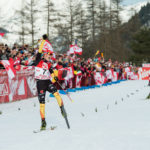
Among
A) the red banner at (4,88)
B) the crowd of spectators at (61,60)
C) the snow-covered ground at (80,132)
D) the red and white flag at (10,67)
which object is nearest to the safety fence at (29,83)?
the red banner at (4,88)

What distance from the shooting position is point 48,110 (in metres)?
9.47

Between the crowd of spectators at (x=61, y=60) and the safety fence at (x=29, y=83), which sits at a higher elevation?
the crowd of spectators at (x=61, y=60)

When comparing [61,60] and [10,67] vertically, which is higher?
[61,60]

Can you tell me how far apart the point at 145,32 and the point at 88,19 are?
17420 millimetres

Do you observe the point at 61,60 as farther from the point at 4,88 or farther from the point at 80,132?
the point at 80,132

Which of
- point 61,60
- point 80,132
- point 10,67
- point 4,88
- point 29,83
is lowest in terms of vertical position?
point 80,132

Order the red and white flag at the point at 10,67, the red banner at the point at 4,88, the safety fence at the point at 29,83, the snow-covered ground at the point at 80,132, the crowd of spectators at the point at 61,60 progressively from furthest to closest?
the crowd of spectators at the point at 61,60
the safety fence at the point at 29,83
the red banner at the point at 4,88
the red and white flag at the point at 10,67
the snow-covered ground at the point at 80,132

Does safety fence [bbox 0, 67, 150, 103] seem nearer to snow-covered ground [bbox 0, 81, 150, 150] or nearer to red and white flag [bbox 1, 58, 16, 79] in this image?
red and white flag [bbox 1, 58, 16, 79]

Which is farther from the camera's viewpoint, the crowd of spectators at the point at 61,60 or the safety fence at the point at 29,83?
the crowd of spectators at the point at 61,60

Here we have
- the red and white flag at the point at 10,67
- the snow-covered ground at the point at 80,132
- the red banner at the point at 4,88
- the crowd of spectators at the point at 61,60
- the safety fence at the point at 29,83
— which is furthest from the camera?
the crowd of spectators at the point at 61,60

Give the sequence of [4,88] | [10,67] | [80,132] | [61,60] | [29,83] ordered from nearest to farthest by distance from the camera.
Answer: [80,132], [10,67], [4,88], [29,83], [61,60]

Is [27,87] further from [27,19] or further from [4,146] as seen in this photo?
[27,19]

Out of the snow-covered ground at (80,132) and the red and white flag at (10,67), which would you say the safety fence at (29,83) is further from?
the snow-covered ground at (80,132)

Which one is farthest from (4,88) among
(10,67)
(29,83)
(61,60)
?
(61,60)
